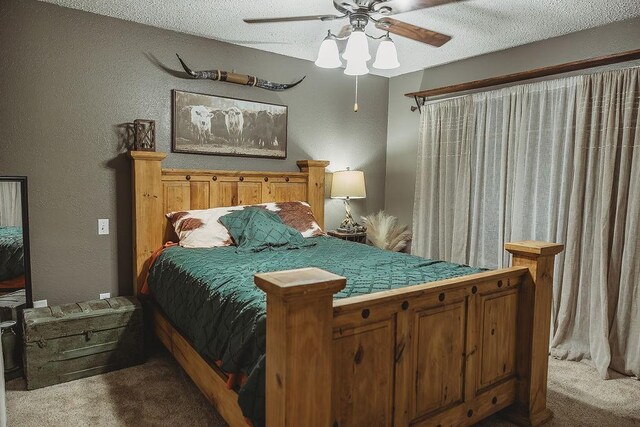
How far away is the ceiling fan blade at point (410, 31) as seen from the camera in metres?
2.31

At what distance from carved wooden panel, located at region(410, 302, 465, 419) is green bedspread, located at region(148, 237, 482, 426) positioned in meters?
0.21

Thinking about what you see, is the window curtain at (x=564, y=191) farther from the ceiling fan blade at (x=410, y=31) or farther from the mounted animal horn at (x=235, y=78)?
the mounted animal horn at (x=235, y=78)

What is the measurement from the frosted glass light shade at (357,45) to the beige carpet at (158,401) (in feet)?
6.55

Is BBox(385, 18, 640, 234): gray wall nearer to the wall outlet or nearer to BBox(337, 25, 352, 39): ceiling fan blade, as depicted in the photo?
BBox(337, 25, 352, 39): ceiling fan blade

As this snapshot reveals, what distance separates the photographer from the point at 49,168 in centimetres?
282

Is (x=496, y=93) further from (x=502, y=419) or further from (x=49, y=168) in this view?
(x=49, y=168)

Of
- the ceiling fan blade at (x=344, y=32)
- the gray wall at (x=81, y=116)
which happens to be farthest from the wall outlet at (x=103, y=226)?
the ceiling fan blade at (x=344, y=32)

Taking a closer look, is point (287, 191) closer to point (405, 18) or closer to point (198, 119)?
point (198, 119)

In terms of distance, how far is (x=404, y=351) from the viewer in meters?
1.67

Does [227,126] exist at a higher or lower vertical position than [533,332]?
higher

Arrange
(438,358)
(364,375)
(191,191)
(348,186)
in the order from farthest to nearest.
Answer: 1. (348,186)
2. (191,191)
3. (438,358)
4. (364,375)

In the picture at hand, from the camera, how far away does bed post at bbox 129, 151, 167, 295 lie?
2971 mm

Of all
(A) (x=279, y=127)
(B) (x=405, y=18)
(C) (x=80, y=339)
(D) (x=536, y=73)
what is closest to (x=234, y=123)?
(A) (x=279, y=127)

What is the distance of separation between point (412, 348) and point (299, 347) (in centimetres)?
61
